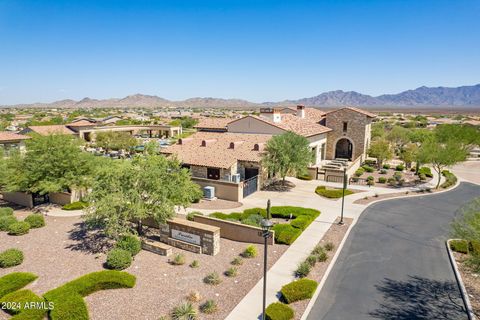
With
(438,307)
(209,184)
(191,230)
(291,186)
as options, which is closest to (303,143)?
(291,186)

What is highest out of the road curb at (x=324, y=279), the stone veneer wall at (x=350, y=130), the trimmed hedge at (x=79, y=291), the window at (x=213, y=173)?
the stone veneer wall at (x=350, y=130)

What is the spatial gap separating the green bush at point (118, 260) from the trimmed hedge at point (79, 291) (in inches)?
49.1

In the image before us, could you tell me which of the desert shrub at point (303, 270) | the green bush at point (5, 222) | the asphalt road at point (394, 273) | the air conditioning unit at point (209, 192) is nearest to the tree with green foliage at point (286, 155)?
the air conditioning unit at point (209, 192)

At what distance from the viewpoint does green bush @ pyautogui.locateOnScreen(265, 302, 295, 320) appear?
490 inches

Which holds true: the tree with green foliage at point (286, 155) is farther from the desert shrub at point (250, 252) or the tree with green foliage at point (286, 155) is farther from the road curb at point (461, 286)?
the road curb at point (461, 286)

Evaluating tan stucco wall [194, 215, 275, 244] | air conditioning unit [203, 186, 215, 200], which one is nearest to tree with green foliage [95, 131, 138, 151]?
air conditioning unit [203, 186, 215, 200]

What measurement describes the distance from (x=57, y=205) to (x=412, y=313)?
29050 mm

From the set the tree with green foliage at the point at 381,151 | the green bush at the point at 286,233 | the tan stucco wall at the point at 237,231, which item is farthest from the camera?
the tree with green foliage at the point at 381,151

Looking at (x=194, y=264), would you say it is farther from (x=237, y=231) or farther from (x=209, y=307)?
(x=237, y=231)

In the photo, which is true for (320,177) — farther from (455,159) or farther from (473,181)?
(473,181)

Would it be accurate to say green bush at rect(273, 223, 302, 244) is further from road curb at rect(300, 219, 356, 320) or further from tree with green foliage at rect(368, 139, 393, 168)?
tree with green foliage at rect(368, 139, 393, 168)

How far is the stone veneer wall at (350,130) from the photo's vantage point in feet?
145

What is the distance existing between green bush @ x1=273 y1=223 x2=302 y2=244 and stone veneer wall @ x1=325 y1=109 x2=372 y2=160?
2776 centimetres

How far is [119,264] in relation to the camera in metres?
16.6
